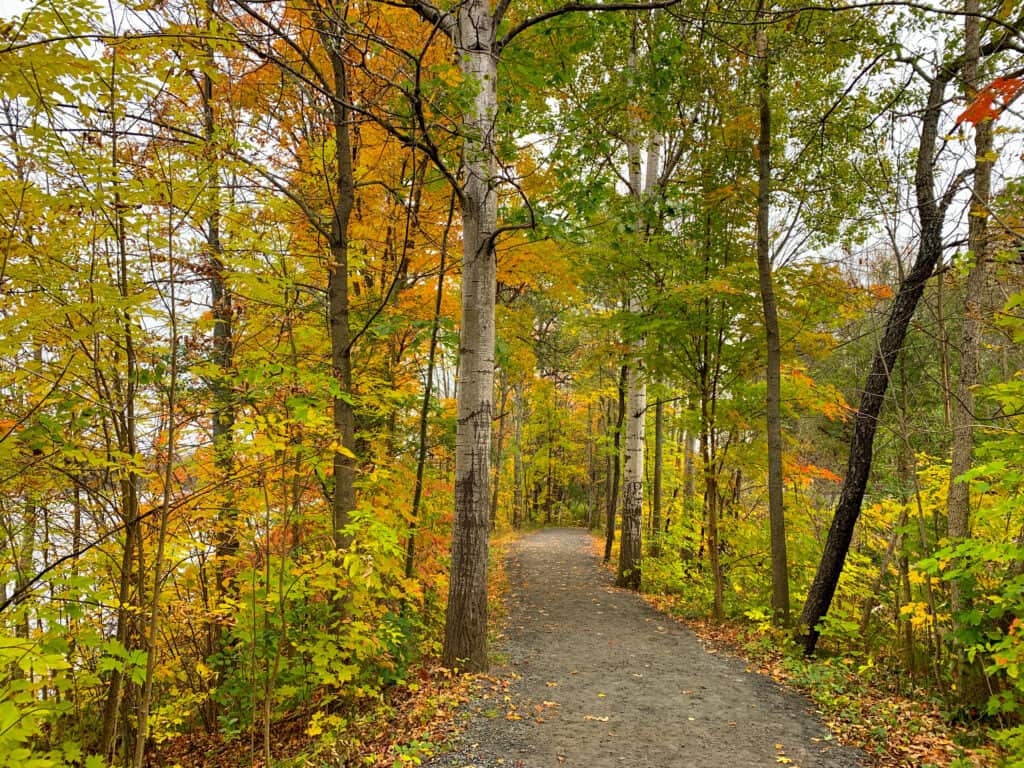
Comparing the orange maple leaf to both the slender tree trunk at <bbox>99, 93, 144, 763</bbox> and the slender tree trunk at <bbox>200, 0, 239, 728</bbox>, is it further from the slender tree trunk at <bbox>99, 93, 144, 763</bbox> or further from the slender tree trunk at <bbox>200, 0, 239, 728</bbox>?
the slender tree trunk at <bbox>99, 93, 144, 763</bbox>

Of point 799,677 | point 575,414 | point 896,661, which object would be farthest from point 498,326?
point 575,414

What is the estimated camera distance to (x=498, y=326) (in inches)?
318

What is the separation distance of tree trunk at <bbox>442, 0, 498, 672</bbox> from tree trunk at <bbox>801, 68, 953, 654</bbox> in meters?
4.15

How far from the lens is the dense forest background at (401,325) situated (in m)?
2.85

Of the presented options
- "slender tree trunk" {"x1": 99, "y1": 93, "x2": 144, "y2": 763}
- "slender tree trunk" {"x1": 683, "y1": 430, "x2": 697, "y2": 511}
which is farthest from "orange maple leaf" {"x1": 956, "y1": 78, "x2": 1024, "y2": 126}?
"slender tree trunk" {"x1": 683, "y1": 430, "x2": 697, "y2": 511}

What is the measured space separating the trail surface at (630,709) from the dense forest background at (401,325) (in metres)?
0.77

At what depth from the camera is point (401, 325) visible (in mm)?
4902

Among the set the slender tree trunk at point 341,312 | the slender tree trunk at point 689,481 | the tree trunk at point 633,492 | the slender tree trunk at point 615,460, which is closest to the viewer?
the slender tree trunk at point 341,312

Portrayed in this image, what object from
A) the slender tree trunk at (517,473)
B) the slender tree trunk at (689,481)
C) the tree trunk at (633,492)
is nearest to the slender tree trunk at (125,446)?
the tree trunk at (633,492)

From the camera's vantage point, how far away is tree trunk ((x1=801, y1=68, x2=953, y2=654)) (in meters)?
5.30

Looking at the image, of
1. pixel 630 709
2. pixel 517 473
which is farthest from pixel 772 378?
pixel 517 473

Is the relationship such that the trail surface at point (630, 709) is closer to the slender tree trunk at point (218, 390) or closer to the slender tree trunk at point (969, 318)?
the slender tree trunk at point (969, 318)

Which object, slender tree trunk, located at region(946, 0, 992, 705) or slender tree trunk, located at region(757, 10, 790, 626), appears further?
slender tree trunk, located at region(757, 10, 790, 626)

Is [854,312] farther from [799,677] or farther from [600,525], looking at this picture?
[600,525]
